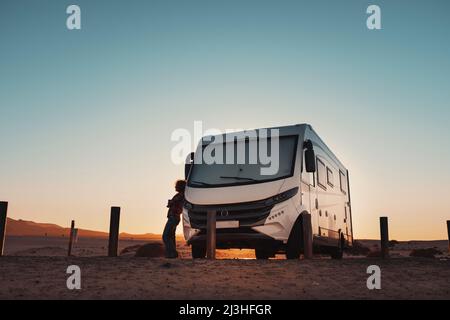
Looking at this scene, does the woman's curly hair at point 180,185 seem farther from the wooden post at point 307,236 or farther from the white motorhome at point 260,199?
the wooden post at point 307,236

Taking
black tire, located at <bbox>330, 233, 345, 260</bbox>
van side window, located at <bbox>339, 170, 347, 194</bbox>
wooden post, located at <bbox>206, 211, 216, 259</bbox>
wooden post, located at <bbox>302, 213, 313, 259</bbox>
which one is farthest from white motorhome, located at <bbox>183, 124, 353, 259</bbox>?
van side window, located at <bbox>339, 170, 347, 194</bbox>

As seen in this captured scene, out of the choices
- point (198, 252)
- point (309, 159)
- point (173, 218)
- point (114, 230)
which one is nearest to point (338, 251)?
point (309, 159)

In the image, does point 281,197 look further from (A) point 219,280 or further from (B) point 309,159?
(A) point 219,280

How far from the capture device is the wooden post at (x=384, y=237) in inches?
505

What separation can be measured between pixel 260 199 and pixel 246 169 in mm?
916

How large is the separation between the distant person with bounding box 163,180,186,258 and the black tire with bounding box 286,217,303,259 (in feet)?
9.81

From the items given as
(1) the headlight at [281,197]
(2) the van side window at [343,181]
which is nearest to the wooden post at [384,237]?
(2) the van side window at [343,181]

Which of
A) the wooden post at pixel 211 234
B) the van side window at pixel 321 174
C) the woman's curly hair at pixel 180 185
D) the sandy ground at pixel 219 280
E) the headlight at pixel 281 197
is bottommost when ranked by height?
the sandy ground at pixel 219 280

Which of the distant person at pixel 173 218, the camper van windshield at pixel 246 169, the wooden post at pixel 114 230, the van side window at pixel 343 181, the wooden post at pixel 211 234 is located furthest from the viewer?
the van side window at pixel 343 181

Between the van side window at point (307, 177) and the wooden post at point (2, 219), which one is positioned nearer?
the van side window at point (307, 177)

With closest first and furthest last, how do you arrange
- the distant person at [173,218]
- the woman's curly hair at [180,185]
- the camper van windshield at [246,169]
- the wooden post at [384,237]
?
the camper van windshield at [246,169]
the distant person at [173,218]
the woman's curly hair at [180,185]
the wooden post at [384,237]
